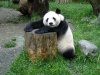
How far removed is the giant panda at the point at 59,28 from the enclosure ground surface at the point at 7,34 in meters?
0.88

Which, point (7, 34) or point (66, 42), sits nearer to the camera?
point (66, 42)

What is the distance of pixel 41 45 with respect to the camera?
189 inches

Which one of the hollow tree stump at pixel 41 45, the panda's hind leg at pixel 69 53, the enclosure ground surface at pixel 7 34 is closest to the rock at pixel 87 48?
the panda's hind leg at pixel 69 53

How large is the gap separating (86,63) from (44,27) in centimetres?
102

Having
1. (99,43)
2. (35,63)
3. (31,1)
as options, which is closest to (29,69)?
(35,63)

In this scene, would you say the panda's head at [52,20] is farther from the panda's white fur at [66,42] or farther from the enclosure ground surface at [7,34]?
the enclosure ground surface at [7,34]

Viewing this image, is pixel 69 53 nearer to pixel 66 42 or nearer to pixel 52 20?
pixel 66 42

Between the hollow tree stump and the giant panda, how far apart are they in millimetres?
111

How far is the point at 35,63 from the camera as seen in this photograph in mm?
4891

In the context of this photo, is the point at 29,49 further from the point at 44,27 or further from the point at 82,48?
the point at 82,48

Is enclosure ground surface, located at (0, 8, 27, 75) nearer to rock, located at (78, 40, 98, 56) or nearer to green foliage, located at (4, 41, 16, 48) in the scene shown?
green foliage, located at (4, 41, 16, 48)

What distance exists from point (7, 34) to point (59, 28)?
3.24m

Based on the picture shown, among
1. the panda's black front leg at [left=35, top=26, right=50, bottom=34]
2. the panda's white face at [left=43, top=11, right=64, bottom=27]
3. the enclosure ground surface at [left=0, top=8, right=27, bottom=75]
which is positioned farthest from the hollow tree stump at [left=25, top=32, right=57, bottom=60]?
the enclosure ground surface at [left=0, top=8, right=27, bottom=75]

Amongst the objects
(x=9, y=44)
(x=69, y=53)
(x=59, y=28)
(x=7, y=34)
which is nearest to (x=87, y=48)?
(x=69, y=53)
